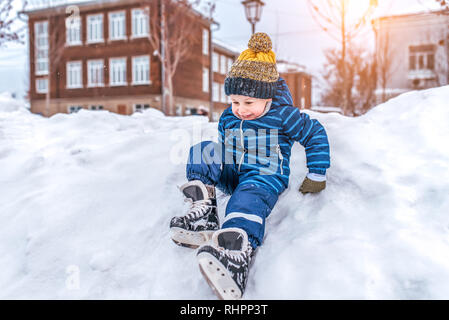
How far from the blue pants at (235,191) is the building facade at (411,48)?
19.8 m

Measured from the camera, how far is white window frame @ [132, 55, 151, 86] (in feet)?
68.4

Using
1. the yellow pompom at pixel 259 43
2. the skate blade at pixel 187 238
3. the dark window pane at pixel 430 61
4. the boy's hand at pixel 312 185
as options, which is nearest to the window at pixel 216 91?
the dark window pane at pixel 430 61

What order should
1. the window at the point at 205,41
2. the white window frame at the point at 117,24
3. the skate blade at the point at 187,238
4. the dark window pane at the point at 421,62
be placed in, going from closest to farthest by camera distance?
1. the skate blade at the point at 187,238
2. the white window frame at the point at 117,24
3. the dark window pane at the point at 421,62
4. the window at the point at 205,41

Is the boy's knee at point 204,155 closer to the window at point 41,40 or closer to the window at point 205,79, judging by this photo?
the window at point 41,40

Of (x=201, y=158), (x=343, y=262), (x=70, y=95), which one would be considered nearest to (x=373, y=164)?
(x=343, y=262)

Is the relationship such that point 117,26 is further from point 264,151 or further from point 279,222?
point 279,222

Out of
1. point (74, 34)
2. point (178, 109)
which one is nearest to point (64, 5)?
point (74, 34)

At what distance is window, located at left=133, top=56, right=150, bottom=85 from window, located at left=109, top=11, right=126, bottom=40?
1624 millimetres

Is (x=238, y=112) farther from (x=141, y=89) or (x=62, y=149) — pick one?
(x=141, y=89)

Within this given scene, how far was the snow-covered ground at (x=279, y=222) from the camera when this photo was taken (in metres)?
1.68

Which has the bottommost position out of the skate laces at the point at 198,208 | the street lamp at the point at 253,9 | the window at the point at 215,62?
the skate laces at the point at 198,208

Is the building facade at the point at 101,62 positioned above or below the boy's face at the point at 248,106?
above

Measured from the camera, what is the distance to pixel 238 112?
2270 millimetres

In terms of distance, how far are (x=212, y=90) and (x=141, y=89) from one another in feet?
20.3
